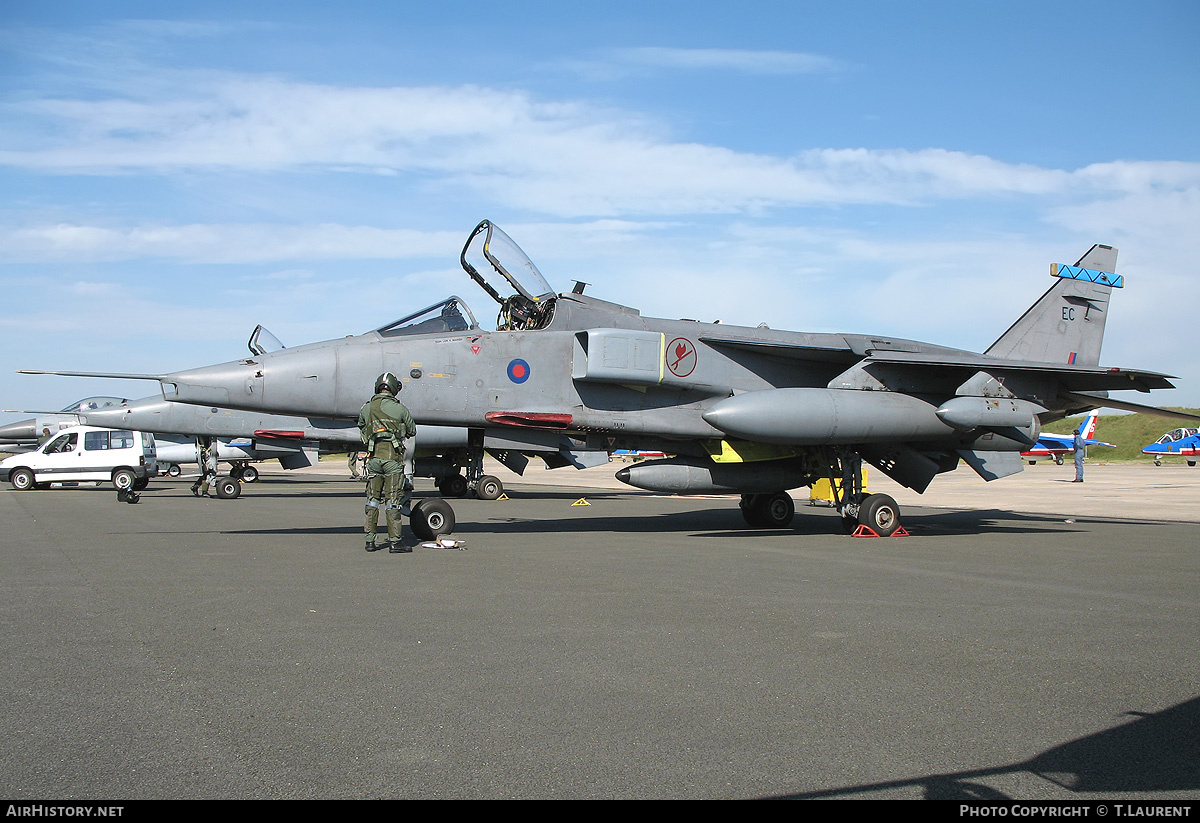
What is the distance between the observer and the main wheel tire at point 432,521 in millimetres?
10477

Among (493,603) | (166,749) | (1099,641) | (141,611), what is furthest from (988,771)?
(141,611)

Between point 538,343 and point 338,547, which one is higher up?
point 538,343

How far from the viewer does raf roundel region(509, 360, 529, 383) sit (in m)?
11.0

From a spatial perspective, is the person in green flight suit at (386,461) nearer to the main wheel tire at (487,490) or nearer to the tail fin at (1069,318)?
the tail fin at (1069,318)

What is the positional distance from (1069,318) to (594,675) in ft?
42.3

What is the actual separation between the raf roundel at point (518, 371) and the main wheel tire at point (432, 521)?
5.74ft

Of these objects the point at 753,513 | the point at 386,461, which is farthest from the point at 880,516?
the point at 386,461

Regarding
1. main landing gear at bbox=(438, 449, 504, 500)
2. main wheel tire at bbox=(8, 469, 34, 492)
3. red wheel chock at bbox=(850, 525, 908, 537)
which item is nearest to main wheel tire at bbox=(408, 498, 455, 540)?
red wheel chock at bbox=(850, 525, 908, 537)

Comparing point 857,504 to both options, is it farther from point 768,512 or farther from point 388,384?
point 388,384

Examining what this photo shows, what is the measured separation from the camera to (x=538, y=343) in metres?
11.2

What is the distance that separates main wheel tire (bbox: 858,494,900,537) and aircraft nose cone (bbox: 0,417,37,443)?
3913 cm

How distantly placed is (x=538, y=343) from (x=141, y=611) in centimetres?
618

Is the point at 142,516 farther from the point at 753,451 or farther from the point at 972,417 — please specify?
the point at 972,417

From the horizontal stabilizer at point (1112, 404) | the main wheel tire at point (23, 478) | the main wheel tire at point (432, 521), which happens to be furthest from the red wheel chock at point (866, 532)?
the main wheel tire at point (23, 478)
